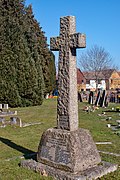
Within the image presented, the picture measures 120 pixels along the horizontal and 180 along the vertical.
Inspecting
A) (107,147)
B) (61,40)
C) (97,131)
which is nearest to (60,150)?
(61,40)

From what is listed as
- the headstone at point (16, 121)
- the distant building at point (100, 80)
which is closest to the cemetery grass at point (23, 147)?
the headstone at point (16, 121)

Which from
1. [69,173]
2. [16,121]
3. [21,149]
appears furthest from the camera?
[16,121]

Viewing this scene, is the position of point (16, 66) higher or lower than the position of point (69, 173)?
higher

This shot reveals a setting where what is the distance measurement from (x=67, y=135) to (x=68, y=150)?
11.8 inches

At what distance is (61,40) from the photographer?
569 cm

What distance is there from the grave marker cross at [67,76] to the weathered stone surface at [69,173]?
884mm

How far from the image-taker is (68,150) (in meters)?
5.27

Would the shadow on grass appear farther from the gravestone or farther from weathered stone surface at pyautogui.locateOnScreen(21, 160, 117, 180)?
the gravestone

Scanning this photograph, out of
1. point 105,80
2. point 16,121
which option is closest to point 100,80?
point 105,80

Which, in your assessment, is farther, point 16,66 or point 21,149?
point 16,66

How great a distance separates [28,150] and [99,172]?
303 centimetres

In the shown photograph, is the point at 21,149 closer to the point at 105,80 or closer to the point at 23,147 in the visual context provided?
the point at 23,147

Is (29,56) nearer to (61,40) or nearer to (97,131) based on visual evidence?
(97,131)

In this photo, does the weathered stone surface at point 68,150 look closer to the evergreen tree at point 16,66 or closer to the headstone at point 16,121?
the headstone at point 16,121
